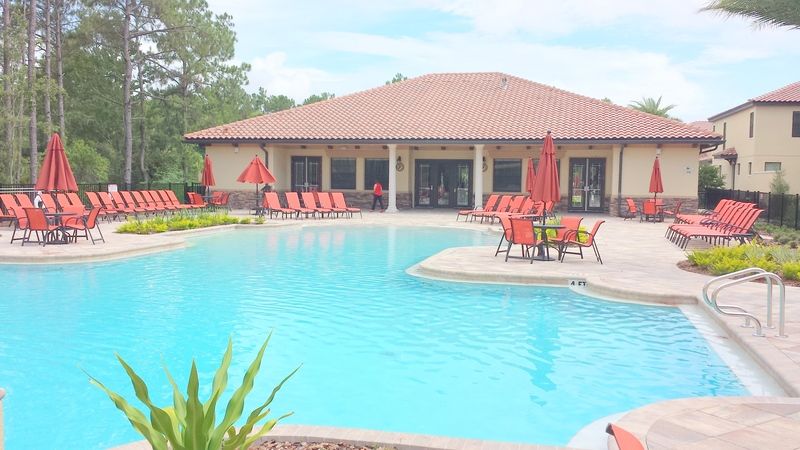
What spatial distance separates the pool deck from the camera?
4.29 meters

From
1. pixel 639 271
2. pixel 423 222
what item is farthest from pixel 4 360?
pixel 423 222

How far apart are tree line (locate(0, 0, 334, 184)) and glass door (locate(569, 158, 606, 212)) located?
823 inches

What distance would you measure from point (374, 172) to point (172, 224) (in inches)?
507

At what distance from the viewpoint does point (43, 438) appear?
4719 mm

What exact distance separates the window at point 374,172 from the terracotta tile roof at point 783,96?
17.6 meters

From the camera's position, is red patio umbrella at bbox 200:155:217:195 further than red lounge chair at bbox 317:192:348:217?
Yes

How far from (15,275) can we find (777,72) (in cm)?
3246

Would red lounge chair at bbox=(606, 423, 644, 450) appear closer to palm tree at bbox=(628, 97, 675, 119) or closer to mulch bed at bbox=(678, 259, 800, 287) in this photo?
mulch bed at bbox=(678, 259, 800, 287)

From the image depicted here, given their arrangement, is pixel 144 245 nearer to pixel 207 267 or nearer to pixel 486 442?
pixel 207 267

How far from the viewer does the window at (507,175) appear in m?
28.6

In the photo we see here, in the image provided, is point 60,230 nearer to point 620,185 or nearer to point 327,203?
point 327,203

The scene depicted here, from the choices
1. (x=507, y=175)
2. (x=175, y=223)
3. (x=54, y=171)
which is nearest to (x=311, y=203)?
(x=175, y=223)

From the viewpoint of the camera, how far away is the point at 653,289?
940cm

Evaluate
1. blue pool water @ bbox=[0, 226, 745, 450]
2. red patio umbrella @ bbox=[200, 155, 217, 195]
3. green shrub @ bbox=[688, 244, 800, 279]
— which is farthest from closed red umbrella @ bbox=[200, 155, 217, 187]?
green shrub @ bbox=[688, 244, 800, 279]
